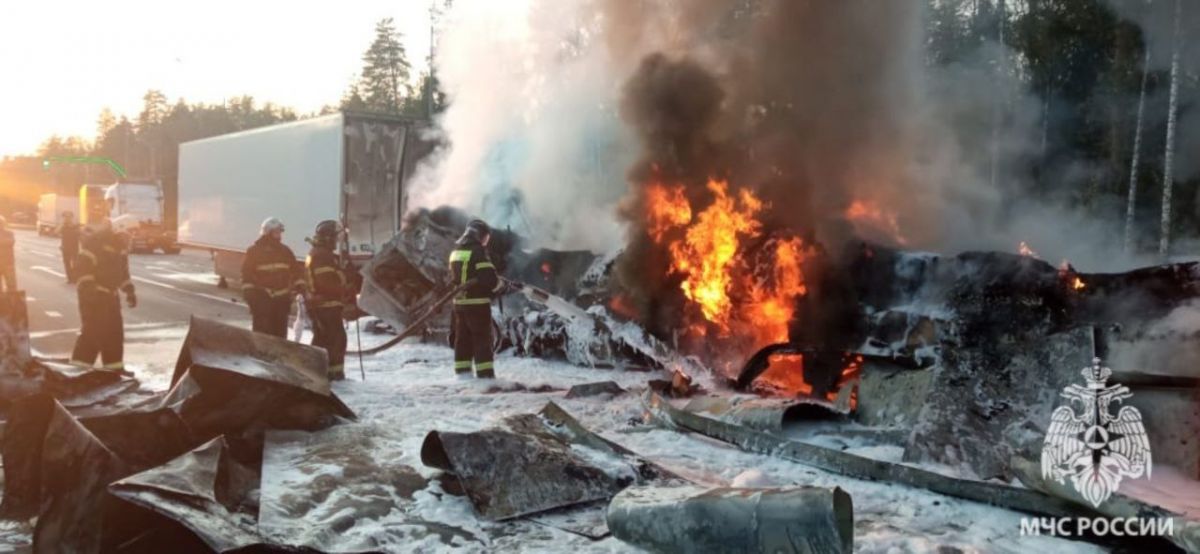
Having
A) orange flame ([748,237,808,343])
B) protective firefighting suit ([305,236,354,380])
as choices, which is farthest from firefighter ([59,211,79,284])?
orange flame ([748,237,808,343])

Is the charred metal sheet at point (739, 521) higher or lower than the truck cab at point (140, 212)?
lower

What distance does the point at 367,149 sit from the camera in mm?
13000

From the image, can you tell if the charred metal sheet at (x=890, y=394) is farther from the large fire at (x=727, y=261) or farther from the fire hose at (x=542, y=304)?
the fire hose at (x=542, y=304)

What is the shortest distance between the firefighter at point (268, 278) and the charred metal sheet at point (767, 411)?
14.9ft

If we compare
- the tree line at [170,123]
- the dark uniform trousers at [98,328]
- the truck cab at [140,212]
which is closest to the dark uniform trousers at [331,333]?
the dark uniform trousers at [98,328]

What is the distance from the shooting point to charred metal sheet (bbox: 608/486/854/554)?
329 centimetres

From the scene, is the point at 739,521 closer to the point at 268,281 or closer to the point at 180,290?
the point at 268,281

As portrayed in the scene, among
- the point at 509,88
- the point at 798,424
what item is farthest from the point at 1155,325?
the point at 509,88

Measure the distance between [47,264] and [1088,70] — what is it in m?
29.5

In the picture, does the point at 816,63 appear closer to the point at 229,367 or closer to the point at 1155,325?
the point at 1155,325

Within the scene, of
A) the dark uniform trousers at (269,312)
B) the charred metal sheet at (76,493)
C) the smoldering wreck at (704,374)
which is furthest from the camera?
the dark uniform trousers at (269,312)

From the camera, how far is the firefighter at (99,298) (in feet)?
24.1

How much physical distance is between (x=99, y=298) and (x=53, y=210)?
39582mm

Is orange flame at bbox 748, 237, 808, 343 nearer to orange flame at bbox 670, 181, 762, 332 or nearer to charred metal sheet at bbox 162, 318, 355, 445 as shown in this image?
orange flame at bbox 670, 181, 762, 332
